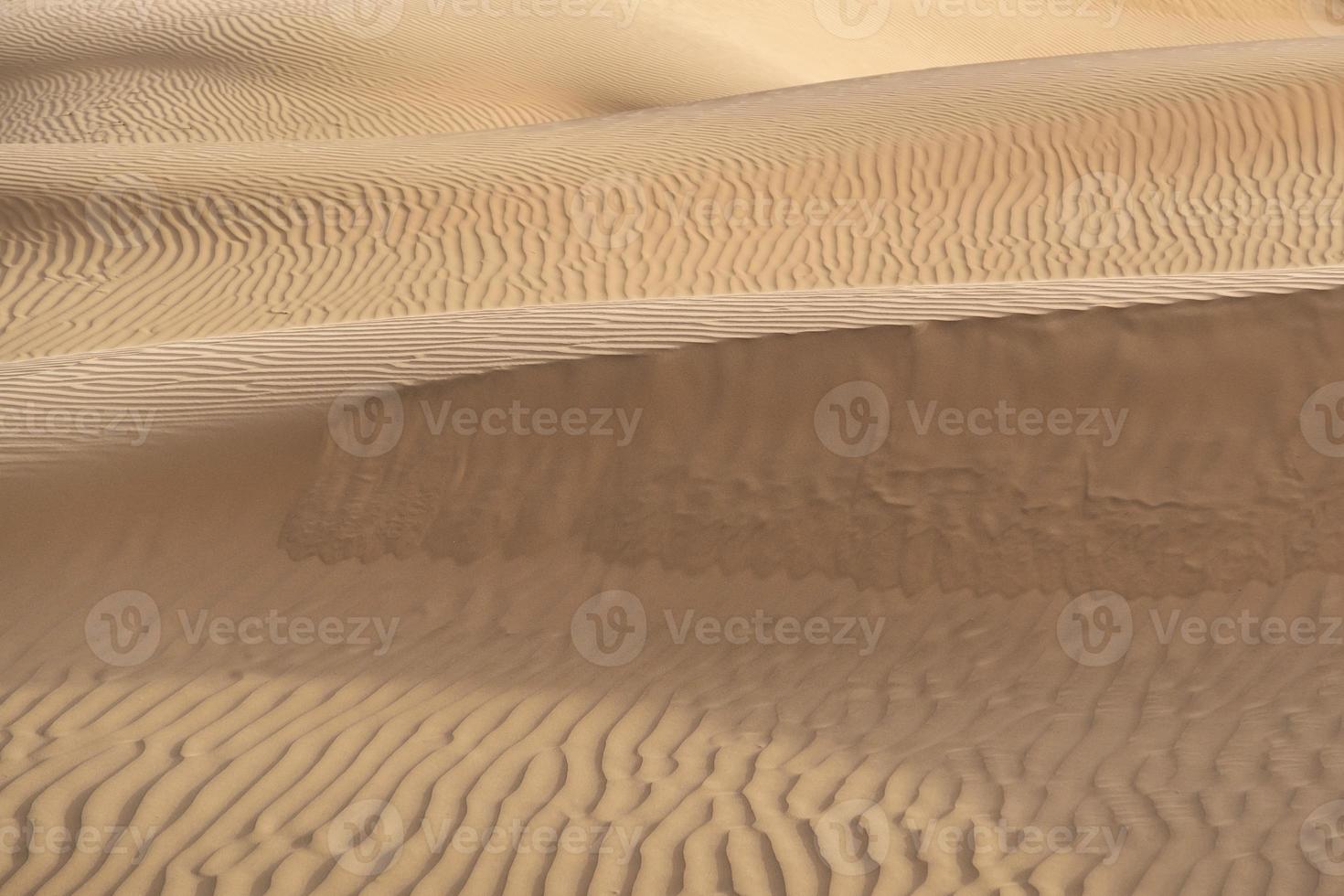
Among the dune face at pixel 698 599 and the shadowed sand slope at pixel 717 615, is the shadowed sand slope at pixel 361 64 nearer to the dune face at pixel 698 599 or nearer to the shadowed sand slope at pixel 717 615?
the dune face at pixel 698 599

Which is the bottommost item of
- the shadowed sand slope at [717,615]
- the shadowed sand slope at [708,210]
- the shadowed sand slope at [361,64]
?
the shadowed sand slope at [717,615]

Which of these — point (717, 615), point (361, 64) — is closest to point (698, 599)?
point (717, 615)

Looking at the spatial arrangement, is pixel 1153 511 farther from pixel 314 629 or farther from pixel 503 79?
pixel 503 79

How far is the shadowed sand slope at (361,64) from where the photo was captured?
64.8 feet

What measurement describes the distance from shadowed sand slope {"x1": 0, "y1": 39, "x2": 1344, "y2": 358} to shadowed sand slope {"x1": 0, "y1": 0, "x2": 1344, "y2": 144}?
199 inches

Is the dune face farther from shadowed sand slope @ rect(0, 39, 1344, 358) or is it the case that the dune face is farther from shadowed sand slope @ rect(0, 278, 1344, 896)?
shadowed sand slope @ rect(0, 39, 1344, 358)

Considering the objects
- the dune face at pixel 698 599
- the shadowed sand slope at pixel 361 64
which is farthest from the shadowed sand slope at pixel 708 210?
the shadowed sand slope at pixel 361 64

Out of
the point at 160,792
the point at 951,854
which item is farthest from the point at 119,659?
the point at 951,854

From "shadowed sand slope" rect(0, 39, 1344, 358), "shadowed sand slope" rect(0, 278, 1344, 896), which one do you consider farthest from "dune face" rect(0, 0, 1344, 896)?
"shadowed sand slope" rect(0, 39, 1344, 358)

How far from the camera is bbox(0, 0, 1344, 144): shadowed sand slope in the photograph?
19.8 m

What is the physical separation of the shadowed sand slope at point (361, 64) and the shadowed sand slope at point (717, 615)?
510 inches

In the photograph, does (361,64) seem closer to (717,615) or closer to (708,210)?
(708,210)

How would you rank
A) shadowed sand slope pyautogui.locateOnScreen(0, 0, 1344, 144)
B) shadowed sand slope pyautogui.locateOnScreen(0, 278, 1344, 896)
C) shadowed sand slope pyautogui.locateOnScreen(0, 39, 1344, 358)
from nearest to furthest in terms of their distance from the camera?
shadowed sand slope pyautogui.locateOnScreen(0, 278, 1344, 896) → shadowed sand slope pyautogui.locateOnScreen(0, 39, 1344, 358) → shadowed sand slope pyautogui.locateOnScreen(0, 0, 1344, 144)

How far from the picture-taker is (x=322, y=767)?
4691mm
